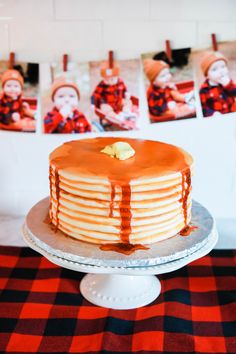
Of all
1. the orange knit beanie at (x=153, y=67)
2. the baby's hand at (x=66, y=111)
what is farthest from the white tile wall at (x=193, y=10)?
the baby's hand at (x=66, y=111)

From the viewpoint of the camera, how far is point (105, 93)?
1.25 m

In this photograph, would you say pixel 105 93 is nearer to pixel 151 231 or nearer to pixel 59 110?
pixel 59 110

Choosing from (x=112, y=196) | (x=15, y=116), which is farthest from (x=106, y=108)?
(x=112, y=196)

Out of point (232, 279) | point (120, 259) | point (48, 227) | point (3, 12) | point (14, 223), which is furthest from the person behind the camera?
point (14, 223)

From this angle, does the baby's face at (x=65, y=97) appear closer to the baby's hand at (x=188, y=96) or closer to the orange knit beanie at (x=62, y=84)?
the orange knit beanie at (x=62, y=84)

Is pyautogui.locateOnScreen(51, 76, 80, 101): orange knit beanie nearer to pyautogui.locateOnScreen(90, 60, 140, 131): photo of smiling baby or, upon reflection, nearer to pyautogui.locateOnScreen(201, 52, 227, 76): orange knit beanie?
pyautogui.locateOnScreen(90, 60, 140, 131): photo of smiling baby

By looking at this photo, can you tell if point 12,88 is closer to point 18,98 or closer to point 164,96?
point 18,98

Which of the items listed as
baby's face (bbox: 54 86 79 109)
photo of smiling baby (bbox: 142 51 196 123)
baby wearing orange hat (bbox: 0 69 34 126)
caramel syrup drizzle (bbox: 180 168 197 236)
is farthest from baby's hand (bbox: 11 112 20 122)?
caramel syrup drizzle (bbox: 180 168 197 236)

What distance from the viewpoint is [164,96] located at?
4.12 ft

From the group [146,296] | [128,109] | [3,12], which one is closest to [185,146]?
[128,109]

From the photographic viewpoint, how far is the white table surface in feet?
4.11

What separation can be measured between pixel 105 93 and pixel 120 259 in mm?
565

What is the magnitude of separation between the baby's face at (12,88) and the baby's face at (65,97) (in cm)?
10

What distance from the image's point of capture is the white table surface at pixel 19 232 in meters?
1.25
